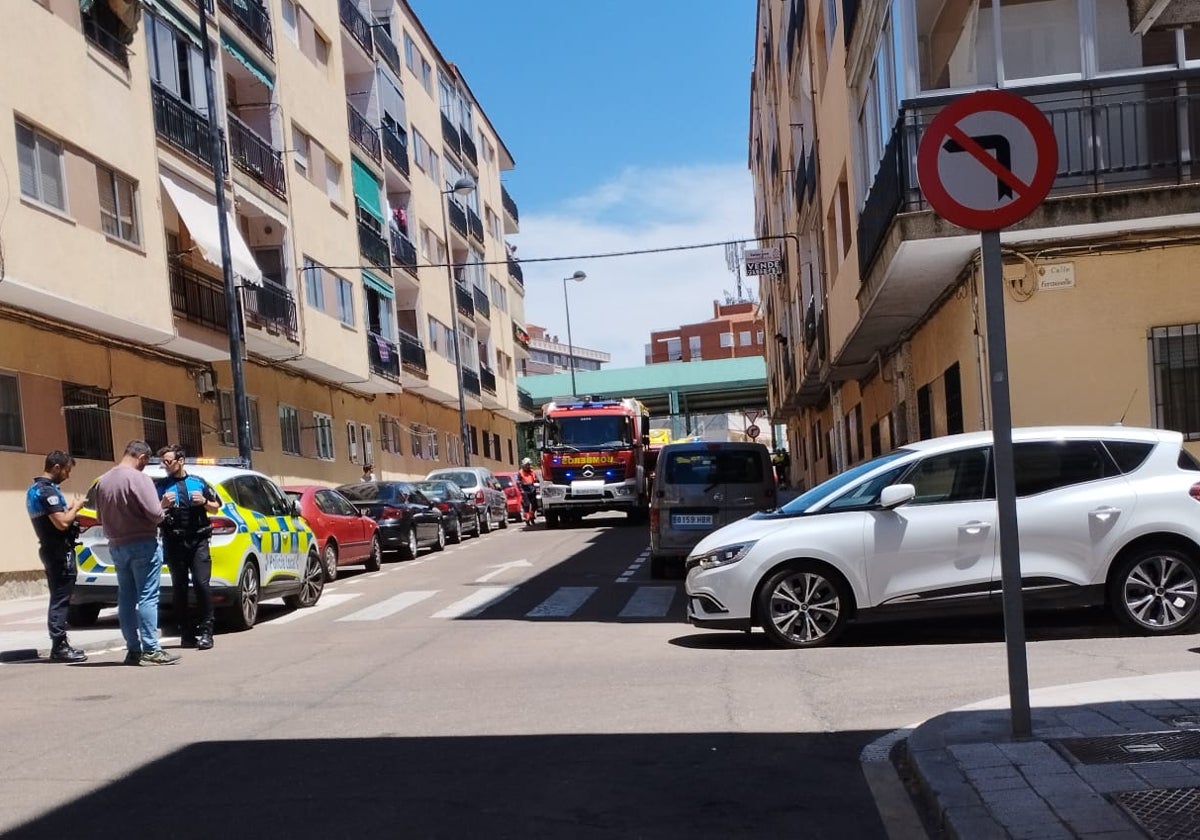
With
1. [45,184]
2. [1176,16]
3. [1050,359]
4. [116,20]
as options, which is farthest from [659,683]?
[116,20]

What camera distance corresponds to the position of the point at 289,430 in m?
31.1

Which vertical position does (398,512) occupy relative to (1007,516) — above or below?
below

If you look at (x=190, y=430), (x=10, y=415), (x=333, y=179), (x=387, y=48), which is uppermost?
(x=387, y=48)

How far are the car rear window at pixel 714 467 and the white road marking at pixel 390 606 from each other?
11.6 feet

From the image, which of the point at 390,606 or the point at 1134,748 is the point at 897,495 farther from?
the point at 390,606

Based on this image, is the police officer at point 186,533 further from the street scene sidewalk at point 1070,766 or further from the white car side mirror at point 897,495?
the street scene sidewalk at point 1070,766

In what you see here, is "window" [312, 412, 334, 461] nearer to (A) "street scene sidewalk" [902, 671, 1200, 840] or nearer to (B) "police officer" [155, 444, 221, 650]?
(B) "police officer" [155, 444, 221, 650]

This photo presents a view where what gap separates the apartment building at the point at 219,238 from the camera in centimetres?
1900

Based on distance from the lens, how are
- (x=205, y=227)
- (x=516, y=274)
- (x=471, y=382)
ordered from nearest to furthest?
(x=205, y=227), (x=471, y=382), (x=516, y=274)

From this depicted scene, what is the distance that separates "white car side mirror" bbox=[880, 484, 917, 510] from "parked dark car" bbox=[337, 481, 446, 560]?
571 inches

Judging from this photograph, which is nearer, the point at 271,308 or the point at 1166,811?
the point at 1166,811

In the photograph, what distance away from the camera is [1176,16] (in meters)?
5.57

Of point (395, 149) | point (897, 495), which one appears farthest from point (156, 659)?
point (395, 149)

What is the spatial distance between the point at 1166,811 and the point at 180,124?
23.1m
